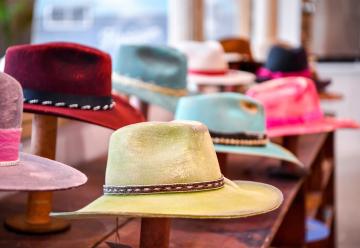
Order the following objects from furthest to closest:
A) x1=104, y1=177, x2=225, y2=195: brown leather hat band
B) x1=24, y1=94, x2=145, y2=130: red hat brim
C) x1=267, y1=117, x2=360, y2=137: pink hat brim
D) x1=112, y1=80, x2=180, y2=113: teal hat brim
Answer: x1=267, y1=117, x2=360, y2=137: pink hat brim < x1=112, y1=80, x2=180, y2=113: teal hat brim < x1=24, y1=94, x2=145, y2=130: red hat brim < x1=104, y1=177, x2=225, y2=195: brown leather hat band

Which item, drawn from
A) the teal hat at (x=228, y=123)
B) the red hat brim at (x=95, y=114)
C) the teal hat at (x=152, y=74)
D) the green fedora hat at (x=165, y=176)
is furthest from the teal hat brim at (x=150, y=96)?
the green fedora hat at (x=165, y=176)

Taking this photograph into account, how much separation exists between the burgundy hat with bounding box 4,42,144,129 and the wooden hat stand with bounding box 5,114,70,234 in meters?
0.14

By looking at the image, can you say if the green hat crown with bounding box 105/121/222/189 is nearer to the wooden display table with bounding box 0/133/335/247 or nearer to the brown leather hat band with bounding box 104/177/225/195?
the brown leather hat band with bounding box 104/177/225/195

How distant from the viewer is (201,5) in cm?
321

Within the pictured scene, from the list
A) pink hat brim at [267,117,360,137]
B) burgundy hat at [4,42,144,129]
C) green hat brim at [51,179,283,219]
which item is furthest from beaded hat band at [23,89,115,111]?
pink hat brim at [267,117,360,137]

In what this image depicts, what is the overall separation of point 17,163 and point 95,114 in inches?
10.9

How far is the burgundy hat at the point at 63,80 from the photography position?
1.21m

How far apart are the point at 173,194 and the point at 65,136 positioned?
1.14m

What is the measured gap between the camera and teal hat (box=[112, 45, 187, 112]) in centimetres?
186

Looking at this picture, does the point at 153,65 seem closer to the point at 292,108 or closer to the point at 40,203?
the point at 292,108

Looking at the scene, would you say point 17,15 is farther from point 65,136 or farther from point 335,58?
point 335,58

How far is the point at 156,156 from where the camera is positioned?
1.02 metres

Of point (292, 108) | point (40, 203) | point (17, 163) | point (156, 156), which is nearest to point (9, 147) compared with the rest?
point (17, 163)

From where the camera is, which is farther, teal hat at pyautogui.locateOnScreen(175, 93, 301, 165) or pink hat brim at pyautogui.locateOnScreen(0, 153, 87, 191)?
teal hat at pyautogui.locateOnScreen(175, 93, 301, 165)
